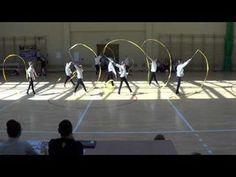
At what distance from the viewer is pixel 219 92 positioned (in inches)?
922


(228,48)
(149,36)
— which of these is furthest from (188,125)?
(228,48)

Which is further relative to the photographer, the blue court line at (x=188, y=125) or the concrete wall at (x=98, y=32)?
the concrete wall at (x=98, y=32)

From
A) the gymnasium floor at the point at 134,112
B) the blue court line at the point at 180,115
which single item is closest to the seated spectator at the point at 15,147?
the gymnasium floor at the point at 134,112

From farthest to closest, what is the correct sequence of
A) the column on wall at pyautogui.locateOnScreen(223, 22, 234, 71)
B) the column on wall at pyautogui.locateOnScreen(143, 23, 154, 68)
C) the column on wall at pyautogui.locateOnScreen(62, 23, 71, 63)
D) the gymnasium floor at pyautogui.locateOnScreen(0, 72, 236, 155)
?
1. the column on wall at pyautogui.locateOnScreen(62, 23, 71, 63)
2. the column on wall at pyautogui.locateOnScreen(143, 23, 154, 68)
3. the column on wall at pyautogui.locateOnScreen(223, 22, 234, 71)
4. the gymnasium floor at pyautogui.locateOnScreen(0, 72, 236, 155)

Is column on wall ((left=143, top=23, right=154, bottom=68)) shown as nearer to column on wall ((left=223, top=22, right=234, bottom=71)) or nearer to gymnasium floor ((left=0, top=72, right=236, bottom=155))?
column on wall ((left=223, top=22, right=234, bottom=71))

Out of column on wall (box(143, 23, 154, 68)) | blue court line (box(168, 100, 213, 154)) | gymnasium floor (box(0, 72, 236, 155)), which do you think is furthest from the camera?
column on wall (box(143, 23, 154, 68))

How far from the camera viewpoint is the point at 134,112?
58.6 feet

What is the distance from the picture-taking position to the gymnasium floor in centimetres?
1359

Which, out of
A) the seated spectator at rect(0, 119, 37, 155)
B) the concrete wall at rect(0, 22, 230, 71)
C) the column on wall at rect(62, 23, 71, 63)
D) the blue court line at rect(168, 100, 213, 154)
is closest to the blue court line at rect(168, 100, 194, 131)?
the blue court line at rect(168, 100, 213, 154)

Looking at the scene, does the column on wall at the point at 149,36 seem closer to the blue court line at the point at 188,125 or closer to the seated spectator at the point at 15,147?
the blue court line at the point at 188,125

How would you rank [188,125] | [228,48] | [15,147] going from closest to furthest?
[15,147] < [188,125] < [228,48]

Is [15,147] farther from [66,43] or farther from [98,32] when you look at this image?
[66,43]

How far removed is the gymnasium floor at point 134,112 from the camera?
13.6 metres

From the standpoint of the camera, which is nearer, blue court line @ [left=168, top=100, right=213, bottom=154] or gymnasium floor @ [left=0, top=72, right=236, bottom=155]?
blue court line @ [left=168, top=100, right=213, bottom=154]
